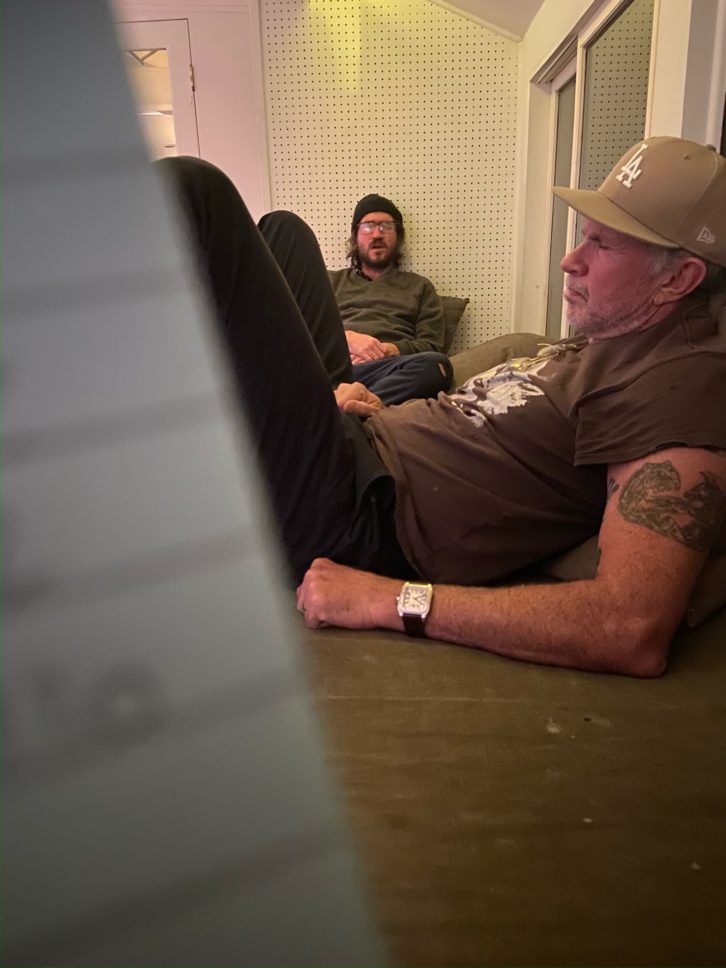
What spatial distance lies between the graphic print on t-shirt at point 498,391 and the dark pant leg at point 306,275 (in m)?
0.31

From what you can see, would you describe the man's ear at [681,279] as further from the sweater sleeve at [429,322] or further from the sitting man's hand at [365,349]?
the sweater sleeve at [429,322]

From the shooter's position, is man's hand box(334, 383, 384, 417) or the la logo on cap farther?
man's hand box(334, 383, 384, 417)

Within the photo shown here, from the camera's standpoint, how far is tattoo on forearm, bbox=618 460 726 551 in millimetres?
711

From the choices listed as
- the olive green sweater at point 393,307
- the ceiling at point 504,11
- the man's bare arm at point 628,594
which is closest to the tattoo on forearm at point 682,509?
the man's bare arm at point 628,594

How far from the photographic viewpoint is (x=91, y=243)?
19cm

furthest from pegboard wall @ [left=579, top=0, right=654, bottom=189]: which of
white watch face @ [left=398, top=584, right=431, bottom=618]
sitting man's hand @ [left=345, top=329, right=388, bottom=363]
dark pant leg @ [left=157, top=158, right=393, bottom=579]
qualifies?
white watch face @ [left=398, top=584, right=431, bottom=618]

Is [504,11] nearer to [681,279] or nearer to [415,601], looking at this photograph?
[681,279]

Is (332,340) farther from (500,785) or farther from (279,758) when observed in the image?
(279,758)

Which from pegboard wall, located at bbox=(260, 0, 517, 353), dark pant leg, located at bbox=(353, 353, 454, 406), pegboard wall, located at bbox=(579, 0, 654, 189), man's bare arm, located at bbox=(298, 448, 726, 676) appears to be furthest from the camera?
pegboard wall, located at bbox=(260, 0, 517, 353)

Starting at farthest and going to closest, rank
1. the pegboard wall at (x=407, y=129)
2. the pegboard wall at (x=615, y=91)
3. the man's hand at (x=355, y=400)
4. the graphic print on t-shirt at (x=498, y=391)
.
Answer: the pegboard wall at (x=407, y=129), the pegboard wall at (x=615, y=91), the man's hand at (x=355, y=400), the graphic print on t-shirt at (x=498, y=391)

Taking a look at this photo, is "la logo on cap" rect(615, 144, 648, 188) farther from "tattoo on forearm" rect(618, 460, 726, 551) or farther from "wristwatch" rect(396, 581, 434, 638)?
"wristwatch" rect(396, 581, 434, 638)

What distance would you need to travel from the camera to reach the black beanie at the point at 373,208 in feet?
8.13

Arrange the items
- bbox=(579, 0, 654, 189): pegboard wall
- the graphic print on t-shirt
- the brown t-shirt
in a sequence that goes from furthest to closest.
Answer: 1. bbox=(579, 0, 654, 189): pegboard wall
2. the graphic print on t-shirt
3. the brown t-shirt

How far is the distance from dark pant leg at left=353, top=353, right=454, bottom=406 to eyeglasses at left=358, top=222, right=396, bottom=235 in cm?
80
